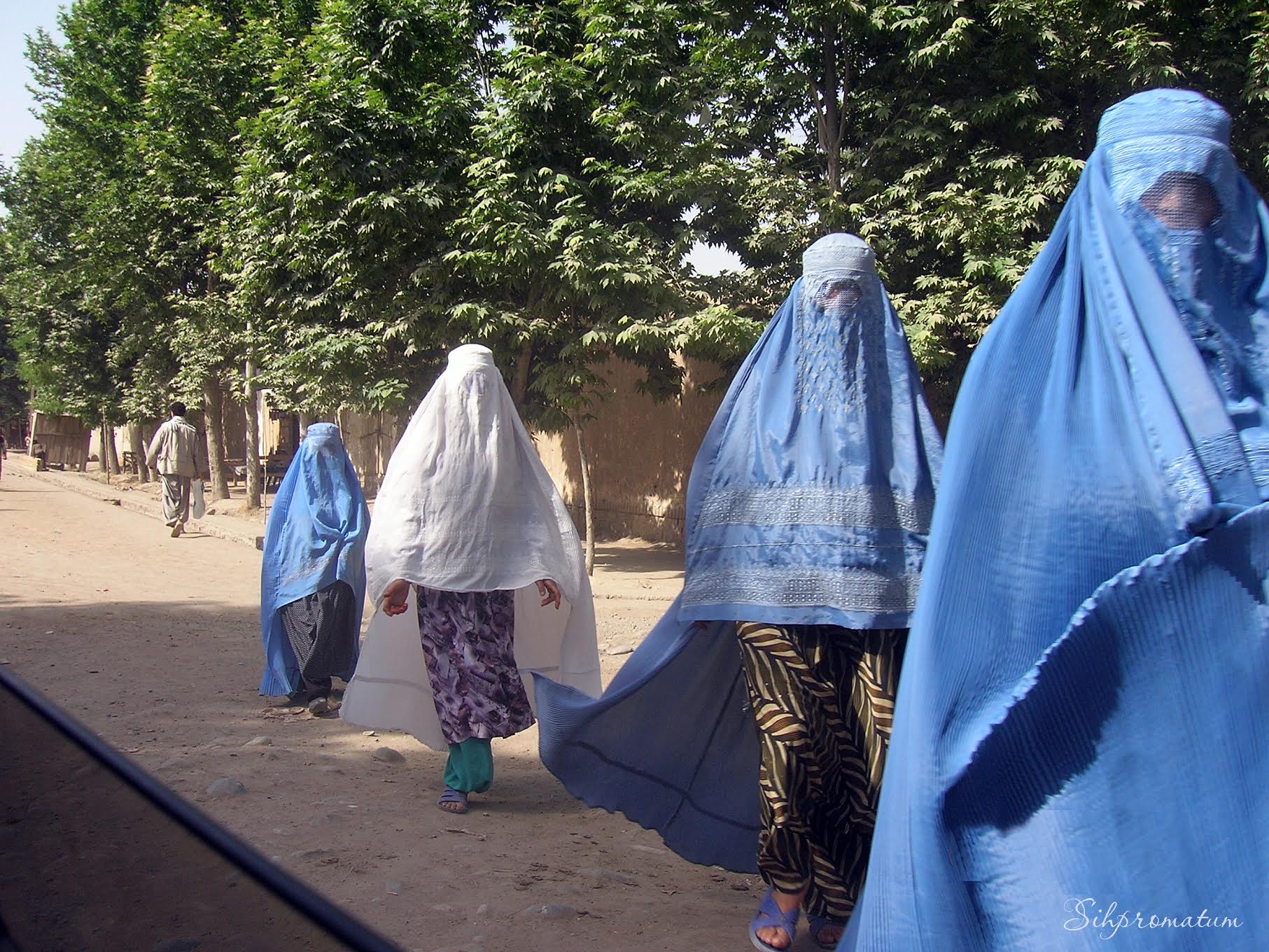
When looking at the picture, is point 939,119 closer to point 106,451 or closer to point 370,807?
point 370,807

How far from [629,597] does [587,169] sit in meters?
3.76

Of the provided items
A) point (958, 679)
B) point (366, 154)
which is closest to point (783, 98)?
point (366, 154)

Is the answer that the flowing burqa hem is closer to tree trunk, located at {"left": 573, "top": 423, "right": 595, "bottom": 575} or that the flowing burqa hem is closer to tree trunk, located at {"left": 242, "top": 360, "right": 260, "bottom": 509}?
tree trunk, located at {"left": 573, "top": 423, "right": 595, "bottom": 575}

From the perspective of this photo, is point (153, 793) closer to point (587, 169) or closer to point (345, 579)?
point (345, 579)

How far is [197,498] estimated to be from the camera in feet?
51.8

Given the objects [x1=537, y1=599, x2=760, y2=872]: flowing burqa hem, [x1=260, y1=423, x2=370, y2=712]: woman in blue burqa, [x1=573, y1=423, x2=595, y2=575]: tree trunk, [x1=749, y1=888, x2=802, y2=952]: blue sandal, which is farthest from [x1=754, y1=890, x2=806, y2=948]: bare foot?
[x1=573, y1=423, x2=595, y2=575]: tree trunk

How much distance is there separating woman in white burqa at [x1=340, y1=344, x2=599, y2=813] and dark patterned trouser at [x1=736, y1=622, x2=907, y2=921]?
5.15ft

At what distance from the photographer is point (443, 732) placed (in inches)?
170

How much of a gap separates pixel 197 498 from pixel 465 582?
12.8m

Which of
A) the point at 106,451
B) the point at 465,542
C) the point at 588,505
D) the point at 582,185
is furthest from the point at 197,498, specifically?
the point at 106,451

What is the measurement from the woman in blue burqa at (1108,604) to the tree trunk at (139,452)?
26.5 metres

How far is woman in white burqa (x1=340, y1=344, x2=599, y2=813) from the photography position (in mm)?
4215

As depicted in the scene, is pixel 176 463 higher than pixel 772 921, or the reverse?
pixel 176 463

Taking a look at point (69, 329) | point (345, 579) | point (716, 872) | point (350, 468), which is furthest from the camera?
point (69, 329)
